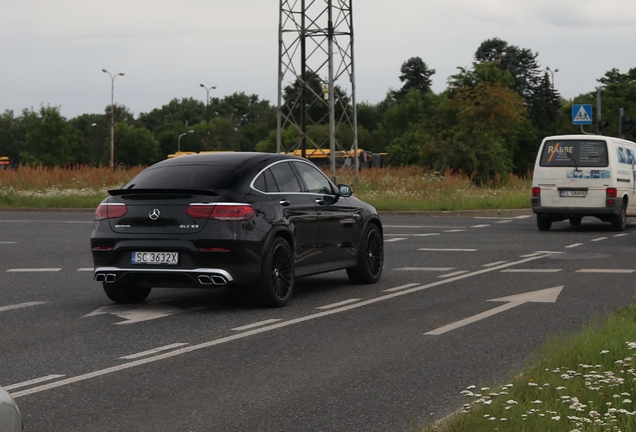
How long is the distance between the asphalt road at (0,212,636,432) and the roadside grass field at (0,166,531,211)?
18.3 metres

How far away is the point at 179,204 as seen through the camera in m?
10.4

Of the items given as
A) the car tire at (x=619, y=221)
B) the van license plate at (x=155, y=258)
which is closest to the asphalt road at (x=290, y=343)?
the van license plate at (x=155, y=258)

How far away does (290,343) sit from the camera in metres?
8.52

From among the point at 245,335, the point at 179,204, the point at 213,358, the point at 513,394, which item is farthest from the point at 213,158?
the point at 513,394

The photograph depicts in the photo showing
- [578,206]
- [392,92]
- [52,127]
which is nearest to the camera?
[578,206]

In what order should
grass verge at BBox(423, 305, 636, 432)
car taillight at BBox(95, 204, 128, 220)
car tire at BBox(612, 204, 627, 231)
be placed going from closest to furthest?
grass verge at BBox(423, 305, 636, 432) → car taillight at BBox(95, 204, 128, 220) → car tire at BBox(612, 204, 627, 231)

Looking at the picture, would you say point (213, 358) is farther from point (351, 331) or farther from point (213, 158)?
point (213, 158)

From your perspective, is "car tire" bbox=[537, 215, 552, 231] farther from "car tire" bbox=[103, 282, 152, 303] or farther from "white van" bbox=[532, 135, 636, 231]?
"car tire" bbox=[103, 282, 152, 303]

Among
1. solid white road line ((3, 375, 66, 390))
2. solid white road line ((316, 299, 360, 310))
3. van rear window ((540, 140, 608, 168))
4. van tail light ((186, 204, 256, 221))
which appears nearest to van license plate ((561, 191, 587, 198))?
van rear window ((540, 140, 608, 168))

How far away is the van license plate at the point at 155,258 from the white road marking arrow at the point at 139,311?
50 cm

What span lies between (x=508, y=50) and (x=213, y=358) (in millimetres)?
124031

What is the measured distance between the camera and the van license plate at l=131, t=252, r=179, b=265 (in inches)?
407

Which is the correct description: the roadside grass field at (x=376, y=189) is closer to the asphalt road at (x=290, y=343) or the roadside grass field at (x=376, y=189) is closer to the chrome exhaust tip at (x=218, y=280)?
the asphalt road at (x=290, y=343)

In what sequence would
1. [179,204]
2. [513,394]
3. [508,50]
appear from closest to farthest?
[513,394] < [179,204] < [508,50]
